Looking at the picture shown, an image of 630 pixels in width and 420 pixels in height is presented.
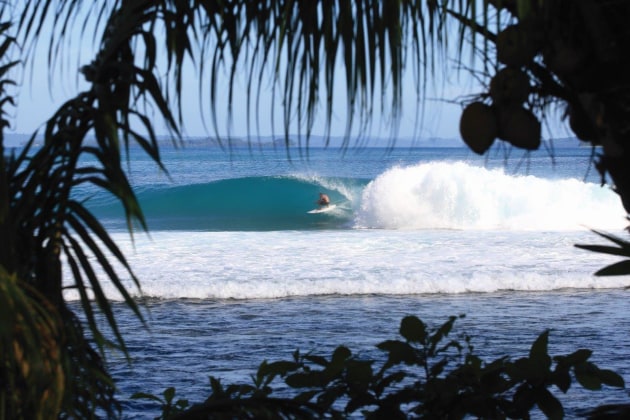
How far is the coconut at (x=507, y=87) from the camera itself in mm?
1347

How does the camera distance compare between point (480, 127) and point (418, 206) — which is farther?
point (418, 206)

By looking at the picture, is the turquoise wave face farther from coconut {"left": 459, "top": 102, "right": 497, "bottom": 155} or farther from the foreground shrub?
coconut {"left": 459, "top": 102, "right": 497, "bottom": 155}

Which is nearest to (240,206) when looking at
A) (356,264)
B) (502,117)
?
(356,264)

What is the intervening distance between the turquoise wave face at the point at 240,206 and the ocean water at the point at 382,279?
21 cm

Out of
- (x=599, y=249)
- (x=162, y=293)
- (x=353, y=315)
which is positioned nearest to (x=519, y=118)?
(x=599, y=249)

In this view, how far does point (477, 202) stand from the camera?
20.5 metres

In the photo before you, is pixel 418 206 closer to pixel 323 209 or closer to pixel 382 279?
pixel 323 209

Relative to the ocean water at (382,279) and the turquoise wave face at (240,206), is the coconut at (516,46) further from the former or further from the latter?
the turquoise wave face at (240,206)

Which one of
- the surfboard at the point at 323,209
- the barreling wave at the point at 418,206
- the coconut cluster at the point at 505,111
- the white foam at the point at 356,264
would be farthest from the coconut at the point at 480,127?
the surfboard at the point at 323,209

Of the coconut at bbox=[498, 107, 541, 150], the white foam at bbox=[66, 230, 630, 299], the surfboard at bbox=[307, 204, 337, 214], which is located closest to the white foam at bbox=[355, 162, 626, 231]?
the surfboard at bbox=[307, 204, 337, 214]

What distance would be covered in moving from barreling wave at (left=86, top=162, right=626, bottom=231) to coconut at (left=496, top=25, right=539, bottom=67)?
1755 centimetres

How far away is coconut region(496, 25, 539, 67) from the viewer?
130cm

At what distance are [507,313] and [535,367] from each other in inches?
257

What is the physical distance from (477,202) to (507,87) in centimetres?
1944
